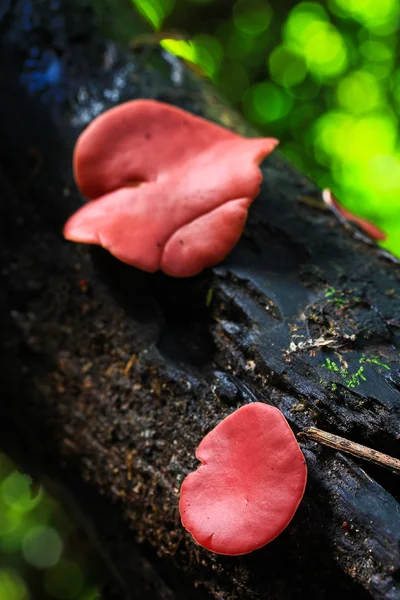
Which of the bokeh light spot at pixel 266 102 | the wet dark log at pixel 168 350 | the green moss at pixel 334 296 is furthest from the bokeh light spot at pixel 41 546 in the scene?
the bokeh light spot at pixel 266 102

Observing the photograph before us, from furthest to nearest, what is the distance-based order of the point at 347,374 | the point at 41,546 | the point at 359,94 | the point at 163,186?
1. the point at 41,546
2. the point at 359,94
3. the point at 163,186
4. the point at 347,374

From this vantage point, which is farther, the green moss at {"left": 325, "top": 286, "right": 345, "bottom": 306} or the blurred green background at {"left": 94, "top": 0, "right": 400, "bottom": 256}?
the blurred green background at {"left": 94, "top": 0, "right": 400, "bottom": 256}

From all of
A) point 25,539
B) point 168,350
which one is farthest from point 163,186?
point 25,539

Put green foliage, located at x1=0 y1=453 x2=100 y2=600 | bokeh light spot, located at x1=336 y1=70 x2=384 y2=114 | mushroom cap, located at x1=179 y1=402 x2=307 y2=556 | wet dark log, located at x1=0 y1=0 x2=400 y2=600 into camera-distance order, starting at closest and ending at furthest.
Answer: mushroom cap, located at x1=179 y1=402 x2=307 y2=556 → wet dark log, located at x1=0 y1=0 x2=400 y2=600 → bokeh light spot, located at x1=336 y1=70 x2=384 y2=114 → green foliage, located at x1=0 y1=453 x2=100 y2=600

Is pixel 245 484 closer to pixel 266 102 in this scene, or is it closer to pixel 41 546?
pixel 266 102

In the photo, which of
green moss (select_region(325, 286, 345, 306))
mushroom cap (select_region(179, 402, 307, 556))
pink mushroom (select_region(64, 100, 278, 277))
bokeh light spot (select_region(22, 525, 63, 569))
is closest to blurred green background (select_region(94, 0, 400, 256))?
pink mushroom (select_region(64, 100, 278, 277))

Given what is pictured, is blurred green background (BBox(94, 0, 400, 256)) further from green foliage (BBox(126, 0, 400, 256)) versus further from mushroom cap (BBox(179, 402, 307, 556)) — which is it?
mushroom cap (BBox(179, 402, 307, 556))
